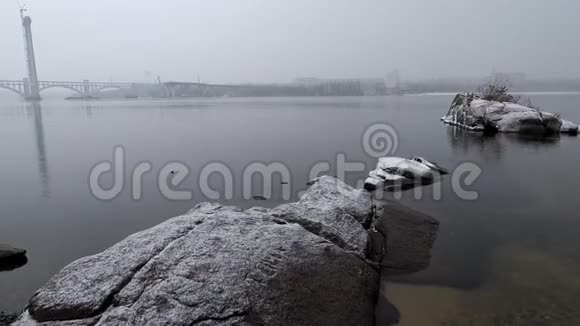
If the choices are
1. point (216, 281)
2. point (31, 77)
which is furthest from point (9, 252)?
point (31, 77)

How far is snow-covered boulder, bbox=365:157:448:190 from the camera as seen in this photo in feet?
35.3

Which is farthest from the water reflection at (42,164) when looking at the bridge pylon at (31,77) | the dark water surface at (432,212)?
the bridge pylon at (31,77)

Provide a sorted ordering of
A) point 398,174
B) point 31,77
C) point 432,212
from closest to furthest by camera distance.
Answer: point 432,212 → point 398,174 → point 31,77

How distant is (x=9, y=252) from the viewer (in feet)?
21.3

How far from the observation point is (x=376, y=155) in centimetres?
1622

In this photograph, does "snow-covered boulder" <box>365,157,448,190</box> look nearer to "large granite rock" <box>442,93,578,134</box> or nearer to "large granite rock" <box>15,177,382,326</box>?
"large granite rock" <box>15,177,382,326</box>

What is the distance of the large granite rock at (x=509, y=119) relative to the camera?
20719 millimetres

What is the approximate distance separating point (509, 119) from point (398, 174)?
1470 cm

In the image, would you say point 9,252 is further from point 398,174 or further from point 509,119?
point 509,119

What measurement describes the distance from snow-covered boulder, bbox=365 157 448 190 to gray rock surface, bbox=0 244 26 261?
821 cm

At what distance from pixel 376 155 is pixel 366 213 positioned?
9.62 meters

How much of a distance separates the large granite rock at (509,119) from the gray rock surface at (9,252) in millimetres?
23239

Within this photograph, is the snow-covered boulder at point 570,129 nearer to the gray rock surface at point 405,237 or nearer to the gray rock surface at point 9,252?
the gray rock surface at point 405,237

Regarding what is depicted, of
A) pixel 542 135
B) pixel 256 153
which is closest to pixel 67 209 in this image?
pixel 256 153
